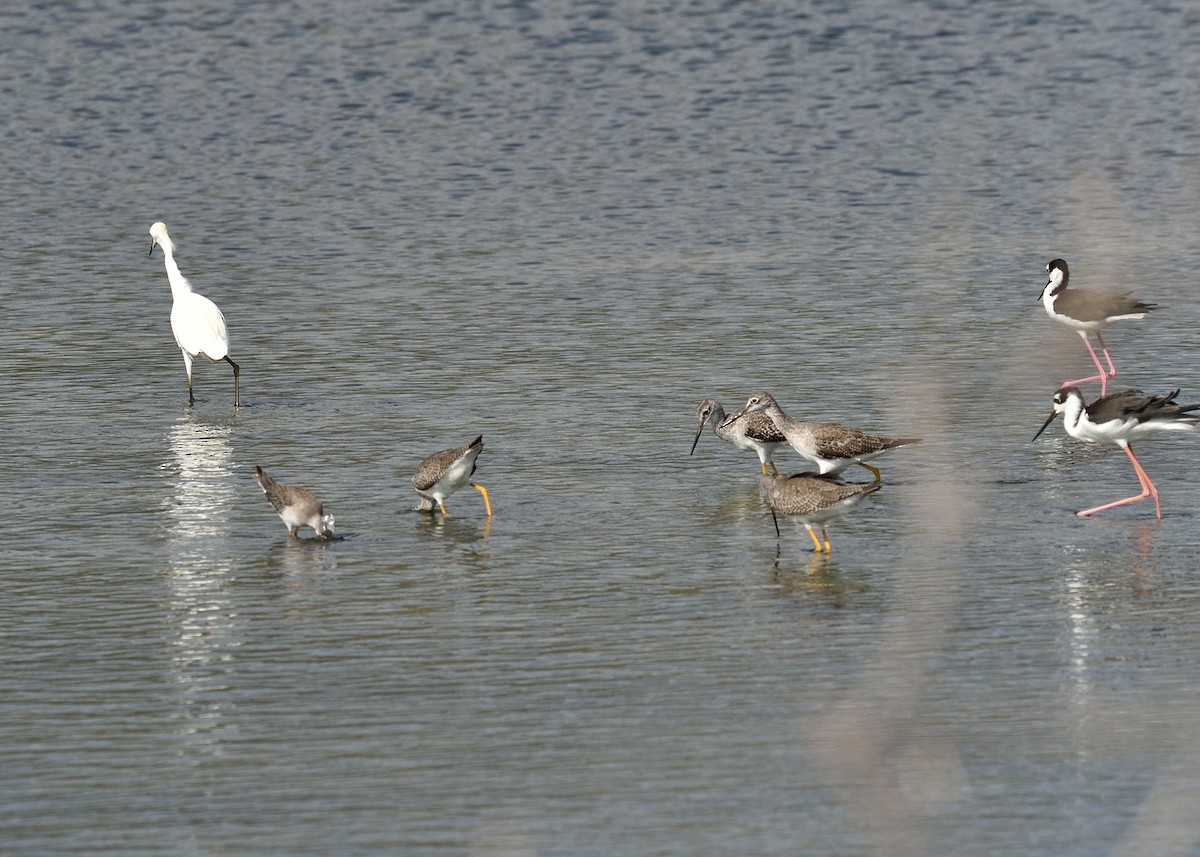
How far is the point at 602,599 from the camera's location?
1116 centimetres

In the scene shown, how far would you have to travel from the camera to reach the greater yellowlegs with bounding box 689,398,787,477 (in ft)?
47.0

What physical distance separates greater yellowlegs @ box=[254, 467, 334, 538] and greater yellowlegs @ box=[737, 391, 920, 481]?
10.8ft

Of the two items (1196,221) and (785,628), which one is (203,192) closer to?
(1196,221)

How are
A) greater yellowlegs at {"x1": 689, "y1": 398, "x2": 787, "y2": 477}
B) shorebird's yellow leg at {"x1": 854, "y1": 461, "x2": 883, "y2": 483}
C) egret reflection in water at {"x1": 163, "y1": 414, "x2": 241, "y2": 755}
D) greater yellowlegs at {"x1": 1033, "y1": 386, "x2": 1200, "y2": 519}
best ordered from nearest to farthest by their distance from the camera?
egret reflection in water at {"x1": 163, "y1": 414, "x2": 241, "y2": 755} < greater yellowlegs at {"x1": 1033, "y1": 386, "x2": 1200, "y2": 519} < shorebird's yellow leg at {"x1": 854, "y1": 461, "x2": 883, "y2": 483} < greater yellowlegs at {"x1": 689, "y1": 398, "x2": 787, "y2": 477}

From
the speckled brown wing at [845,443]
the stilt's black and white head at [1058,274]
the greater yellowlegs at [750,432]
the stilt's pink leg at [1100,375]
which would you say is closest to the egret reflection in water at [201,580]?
the greater yellowlegs at [750,432]

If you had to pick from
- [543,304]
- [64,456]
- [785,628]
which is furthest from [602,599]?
[543,304]

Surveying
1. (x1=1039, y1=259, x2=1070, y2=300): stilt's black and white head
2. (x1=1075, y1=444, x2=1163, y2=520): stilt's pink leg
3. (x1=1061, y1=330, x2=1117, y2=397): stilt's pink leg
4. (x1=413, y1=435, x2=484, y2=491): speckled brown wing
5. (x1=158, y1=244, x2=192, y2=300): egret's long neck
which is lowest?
(x1=1075, y1=444, x2=1163, y2=520): stilt's pink leg

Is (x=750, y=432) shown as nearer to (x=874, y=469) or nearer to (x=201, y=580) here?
(x=874, y=469)

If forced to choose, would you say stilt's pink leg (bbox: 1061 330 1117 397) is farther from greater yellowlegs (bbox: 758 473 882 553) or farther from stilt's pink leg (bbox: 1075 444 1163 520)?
greater yellowlegs (bbox: 758 473 882 553)

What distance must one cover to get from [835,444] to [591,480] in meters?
1.67

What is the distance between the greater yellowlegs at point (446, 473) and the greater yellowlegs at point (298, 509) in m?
0.68

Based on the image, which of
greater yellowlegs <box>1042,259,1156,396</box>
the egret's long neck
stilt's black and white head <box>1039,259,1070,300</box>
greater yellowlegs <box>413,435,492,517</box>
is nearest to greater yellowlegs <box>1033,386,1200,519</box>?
greater yellowlegs <box>413,435,492,517</box>

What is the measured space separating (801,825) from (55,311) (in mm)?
14691

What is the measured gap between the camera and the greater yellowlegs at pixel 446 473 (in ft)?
41.9
